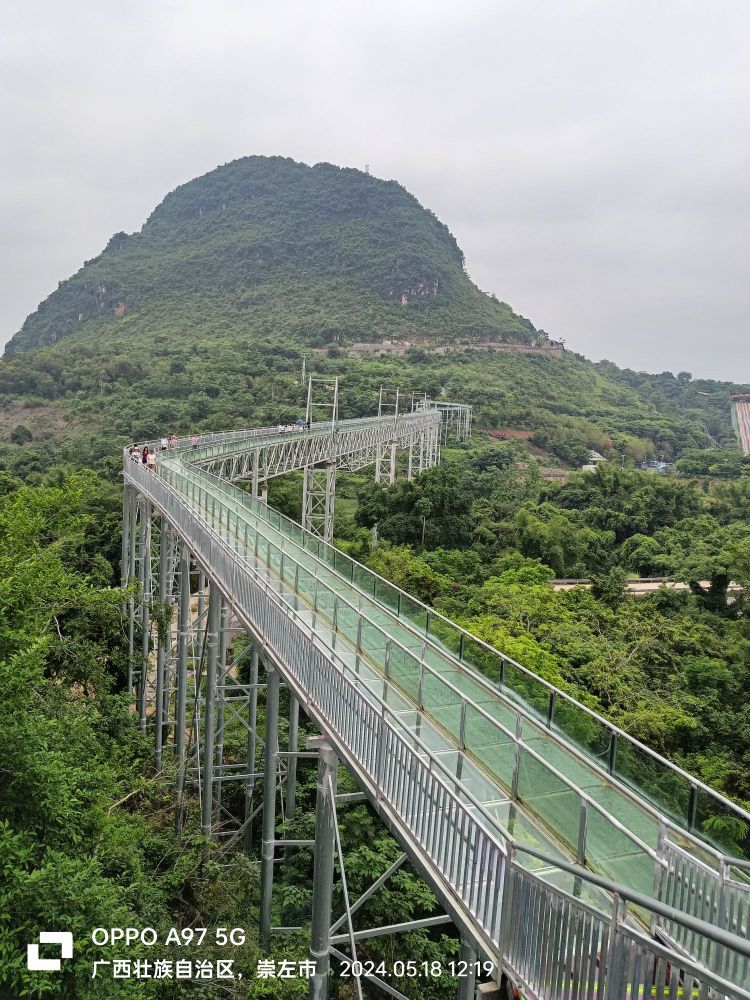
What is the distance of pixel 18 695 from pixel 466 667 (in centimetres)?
576

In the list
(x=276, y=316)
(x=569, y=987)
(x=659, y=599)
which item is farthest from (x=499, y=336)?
(x=569, y=987)

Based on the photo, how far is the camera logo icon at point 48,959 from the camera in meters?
6.80

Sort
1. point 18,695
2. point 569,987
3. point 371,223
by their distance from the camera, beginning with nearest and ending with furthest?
point 569,987, point 18,695, point 371,223

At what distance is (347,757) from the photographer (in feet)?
22.1

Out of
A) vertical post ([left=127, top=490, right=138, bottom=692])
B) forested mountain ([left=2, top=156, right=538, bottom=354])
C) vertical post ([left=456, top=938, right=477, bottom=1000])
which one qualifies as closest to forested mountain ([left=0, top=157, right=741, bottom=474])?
forested mountain ([left=2, top=156, right=538, bottom=354])

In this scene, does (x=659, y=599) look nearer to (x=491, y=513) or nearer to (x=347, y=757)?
(x=491, y=513)

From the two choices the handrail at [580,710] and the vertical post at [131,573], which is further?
the vertical post at [131,573]

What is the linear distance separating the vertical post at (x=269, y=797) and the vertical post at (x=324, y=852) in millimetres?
2375

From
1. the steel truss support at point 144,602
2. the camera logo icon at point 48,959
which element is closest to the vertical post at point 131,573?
the steel truss support at point 144,602

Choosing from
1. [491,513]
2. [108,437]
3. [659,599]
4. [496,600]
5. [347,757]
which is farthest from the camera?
[108,437]

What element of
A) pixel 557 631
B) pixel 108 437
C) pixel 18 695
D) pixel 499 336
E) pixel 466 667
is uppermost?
pixel 499 336

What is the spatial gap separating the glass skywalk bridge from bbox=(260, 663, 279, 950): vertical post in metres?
1.28

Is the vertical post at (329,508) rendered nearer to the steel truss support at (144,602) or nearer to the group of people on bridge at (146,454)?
the group of people on bridge at (146,454)

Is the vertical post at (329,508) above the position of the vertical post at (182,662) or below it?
above
